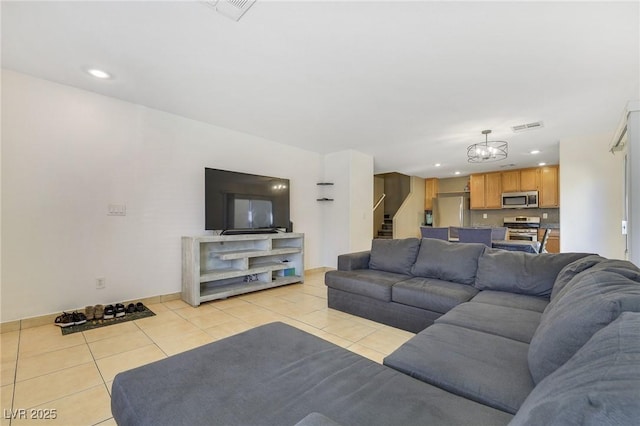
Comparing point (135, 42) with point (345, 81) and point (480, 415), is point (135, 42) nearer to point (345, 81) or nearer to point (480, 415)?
point (345, 81)

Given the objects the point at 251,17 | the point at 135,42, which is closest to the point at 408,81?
the point at 251,17

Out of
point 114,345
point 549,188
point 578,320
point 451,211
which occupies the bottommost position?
point 114,345

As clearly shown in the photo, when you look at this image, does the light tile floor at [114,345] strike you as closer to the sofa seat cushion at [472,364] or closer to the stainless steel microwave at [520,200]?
the sofa seat cushion at [472,364]

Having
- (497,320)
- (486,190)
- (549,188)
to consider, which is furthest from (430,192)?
(497,320)

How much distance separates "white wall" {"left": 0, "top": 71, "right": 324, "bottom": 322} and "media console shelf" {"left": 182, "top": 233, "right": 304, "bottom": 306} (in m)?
0.32

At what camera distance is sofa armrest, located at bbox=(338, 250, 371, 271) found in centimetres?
328

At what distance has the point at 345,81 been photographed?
2.75 metres

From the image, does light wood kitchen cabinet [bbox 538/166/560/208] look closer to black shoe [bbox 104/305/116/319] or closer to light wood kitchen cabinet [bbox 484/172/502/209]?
light wood kitchen cabinet [bbox 484/172/502/209]

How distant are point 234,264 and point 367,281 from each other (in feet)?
6.99

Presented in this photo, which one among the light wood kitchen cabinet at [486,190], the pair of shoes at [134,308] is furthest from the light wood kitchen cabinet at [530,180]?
the pair of shoes at [134,308]

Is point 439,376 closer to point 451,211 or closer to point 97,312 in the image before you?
point 97,312

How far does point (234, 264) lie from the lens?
4016mm

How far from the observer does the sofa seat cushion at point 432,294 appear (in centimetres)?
230

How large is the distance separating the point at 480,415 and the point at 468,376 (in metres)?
0.26
